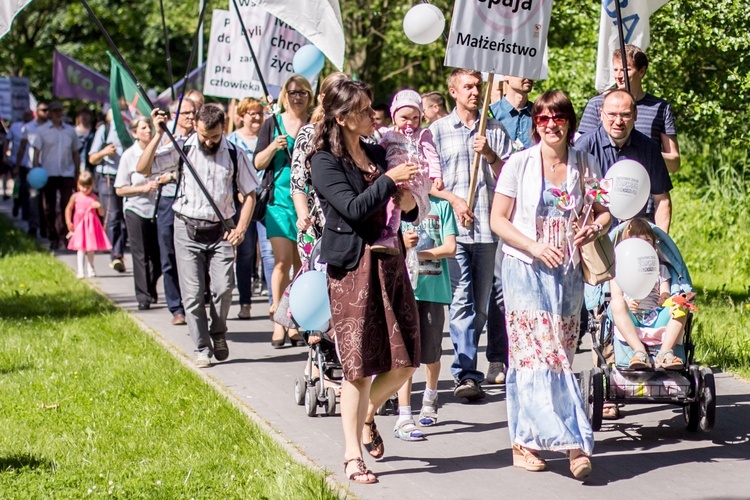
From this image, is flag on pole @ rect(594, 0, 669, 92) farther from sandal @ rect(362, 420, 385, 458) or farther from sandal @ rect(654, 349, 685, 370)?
sandal @ rect(362, 420, 385, 458)

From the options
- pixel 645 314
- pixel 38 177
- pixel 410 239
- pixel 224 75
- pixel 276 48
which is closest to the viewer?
pixel 410 239

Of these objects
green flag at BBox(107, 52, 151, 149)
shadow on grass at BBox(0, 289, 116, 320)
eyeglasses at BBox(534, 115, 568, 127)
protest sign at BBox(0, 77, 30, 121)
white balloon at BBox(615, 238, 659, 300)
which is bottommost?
shadow on grass at BBox(0, 289, 116, 320)

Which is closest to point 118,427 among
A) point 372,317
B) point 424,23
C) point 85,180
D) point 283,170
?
point 372,317

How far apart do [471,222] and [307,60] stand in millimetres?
3612

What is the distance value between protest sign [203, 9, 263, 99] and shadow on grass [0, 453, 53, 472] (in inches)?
299

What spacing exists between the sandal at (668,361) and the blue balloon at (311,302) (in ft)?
6.62

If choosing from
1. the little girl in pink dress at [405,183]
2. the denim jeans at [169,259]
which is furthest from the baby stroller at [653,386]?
the denim jeans at [169,259]

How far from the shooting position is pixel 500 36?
8.66m

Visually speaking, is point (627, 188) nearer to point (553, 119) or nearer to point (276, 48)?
point (553, 119)

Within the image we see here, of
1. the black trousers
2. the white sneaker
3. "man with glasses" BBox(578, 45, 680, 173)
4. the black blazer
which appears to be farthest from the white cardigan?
the black trousers

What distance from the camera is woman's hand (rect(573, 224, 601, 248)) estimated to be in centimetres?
677

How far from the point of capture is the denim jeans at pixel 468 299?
8.73 metres

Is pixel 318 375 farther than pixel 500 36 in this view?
No

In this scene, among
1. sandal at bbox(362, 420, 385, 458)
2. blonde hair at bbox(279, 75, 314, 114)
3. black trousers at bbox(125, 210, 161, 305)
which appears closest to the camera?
sandal at bbox(362, 420, 385, 458)
